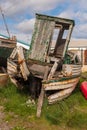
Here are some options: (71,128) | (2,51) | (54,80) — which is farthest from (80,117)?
(2,51)

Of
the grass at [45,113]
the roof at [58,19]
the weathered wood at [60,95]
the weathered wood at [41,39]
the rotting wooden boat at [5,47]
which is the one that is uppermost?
the roof at [58,19]

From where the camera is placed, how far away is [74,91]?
47.8 ft

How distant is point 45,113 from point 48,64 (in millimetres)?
2154

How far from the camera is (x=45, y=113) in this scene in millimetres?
11078

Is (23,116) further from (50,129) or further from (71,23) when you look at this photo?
(71,23)

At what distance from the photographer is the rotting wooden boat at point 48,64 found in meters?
12.0

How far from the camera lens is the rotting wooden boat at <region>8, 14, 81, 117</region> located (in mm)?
11953

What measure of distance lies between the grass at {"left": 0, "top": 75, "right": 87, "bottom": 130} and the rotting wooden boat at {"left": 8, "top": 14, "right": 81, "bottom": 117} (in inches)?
18.3

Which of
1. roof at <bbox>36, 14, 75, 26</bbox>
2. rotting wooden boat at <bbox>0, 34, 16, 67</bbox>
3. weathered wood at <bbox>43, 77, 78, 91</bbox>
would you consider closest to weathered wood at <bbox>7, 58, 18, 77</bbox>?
weathered wood at <bbox>43, 77, 78, 91</bbox>

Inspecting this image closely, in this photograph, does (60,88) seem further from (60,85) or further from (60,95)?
(60,95)

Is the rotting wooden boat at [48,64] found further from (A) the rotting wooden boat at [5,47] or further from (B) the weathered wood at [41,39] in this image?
(A) the rotting wooden boat at [5,47]

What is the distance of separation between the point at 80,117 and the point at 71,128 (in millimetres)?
928

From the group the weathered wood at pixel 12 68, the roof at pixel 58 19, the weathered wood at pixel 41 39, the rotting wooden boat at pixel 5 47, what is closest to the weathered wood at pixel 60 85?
the weathered wood at pixel 41 39

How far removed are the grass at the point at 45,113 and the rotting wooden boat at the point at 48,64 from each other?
1.53 feet
